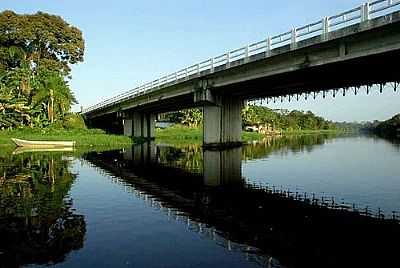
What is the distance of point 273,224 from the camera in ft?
53.0

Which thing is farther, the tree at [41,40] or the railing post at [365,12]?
the tree at [41,40]

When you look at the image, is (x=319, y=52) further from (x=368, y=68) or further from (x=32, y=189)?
(x=32, y=189)

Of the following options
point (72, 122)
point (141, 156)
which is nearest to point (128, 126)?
point (72, 122)

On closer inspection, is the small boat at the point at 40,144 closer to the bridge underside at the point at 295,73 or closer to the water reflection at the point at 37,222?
the bridge underside at the point at 295,73

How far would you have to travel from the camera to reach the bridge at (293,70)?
27156mm

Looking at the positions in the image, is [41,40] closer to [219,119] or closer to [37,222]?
[219,119]

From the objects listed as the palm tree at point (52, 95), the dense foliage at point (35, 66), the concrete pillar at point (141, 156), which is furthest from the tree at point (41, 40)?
the concrete pillar at point (141, 156)

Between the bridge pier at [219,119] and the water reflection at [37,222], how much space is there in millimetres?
28875

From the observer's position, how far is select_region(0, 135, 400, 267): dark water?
12281 millimetres

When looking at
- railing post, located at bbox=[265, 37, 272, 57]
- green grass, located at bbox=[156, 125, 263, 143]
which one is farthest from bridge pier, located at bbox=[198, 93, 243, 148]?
green grass, located at bbox=[156, 125, 263, 143]

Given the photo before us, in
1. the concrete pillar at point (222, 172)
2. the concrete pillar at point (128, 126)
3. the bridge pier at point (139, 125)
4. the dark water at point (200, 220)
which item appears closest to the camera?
the dark water at point (200, 220)

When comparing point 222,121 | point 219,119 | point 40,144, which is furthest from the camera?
point 40,144

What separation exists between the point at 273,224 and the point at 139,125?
80.3 m

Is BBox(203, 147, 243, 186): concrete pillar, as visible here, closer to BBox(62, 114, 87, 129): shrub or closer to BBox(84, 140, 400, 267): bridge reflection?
BBox(84, 140, 400, 267): bridge reflection
